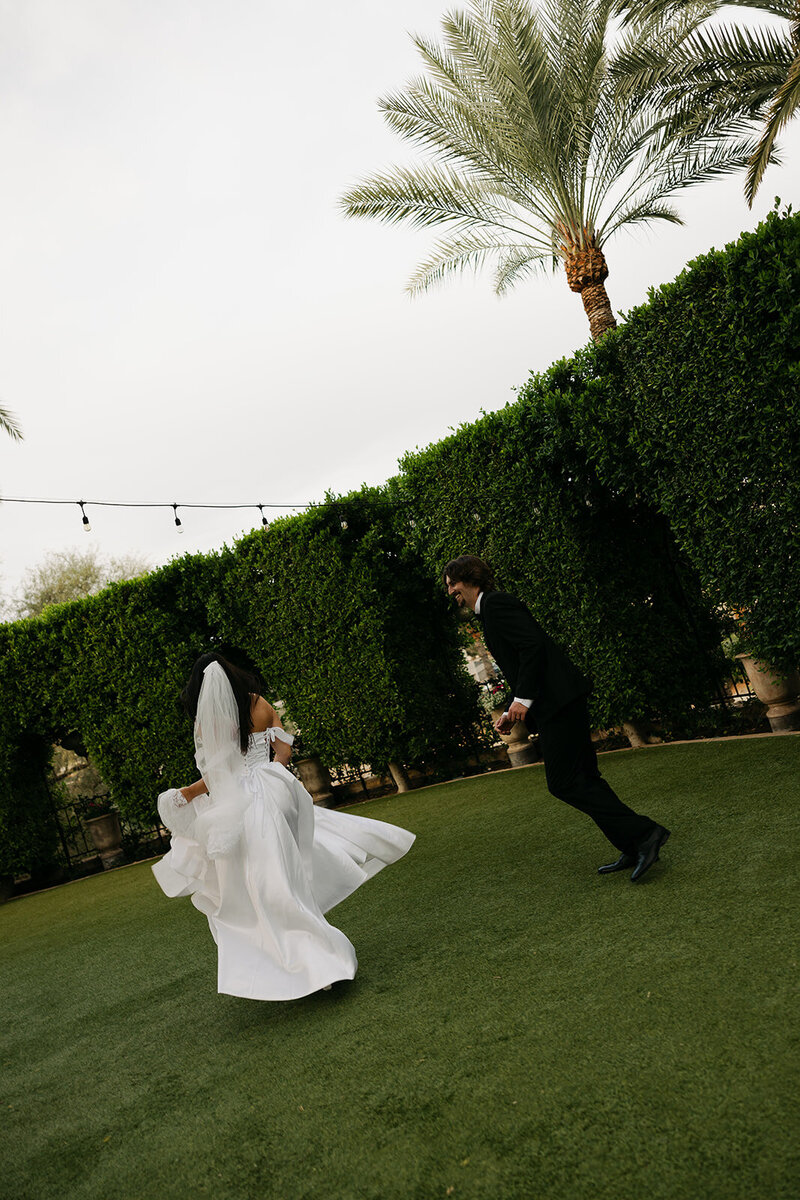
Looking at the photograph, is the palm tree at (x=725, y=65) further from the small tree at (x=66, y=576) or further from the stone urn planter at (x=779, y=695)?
the small tree at (x=66, y=576)

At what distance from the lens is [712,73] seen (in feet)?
43.1

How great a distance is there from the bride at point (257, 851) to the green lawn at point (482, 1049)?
30cm

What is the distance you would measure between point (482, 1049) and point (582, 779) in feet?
7.12

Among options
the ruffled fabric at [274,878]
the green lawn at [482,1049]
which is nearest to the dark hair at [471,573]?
the ruffled fabric at [274,878]

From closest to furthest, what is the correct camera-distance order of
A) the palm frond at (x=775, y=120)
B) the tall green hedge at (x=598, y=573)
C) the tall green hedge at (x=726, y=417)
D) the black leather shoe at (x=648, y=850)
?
1. the black leather shoe at (x=648, y=850)
2. the tall green hedge at (x=726, y=417)
3. the tall green hedge at (x=598, y=573)
4. the palm frond at (x=775, y=120)

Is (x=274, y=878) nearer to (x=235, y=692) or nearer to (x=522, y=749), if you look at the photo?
(x=235, y=692)

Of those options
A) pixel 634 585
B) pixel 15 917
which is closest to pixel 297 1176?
pixel 634 585

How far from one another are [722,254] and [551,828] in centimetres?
517

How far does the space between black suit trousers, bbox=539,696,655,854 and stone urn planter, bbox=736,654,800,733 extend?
3640mm

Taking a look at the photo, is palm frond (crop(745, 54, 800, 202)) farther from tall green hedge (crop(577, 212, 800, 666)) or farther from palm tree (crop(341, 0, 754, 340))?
tall green hedge (crop(577, 212, 800, 666))

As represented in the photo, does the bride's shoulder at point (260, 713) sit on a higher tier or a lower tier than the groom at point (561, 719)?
higher

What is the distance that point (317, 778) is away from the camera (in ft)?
48.7

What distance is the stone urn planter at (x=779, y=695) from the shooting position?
845cm

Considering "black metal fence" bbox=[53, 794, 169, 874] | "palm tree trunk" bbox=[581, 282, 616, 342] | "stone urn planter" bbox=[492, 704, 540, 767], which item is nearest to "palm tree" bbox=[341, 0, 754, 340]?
"palm tree trunk" bbox=[581, 282, 616, 342]
